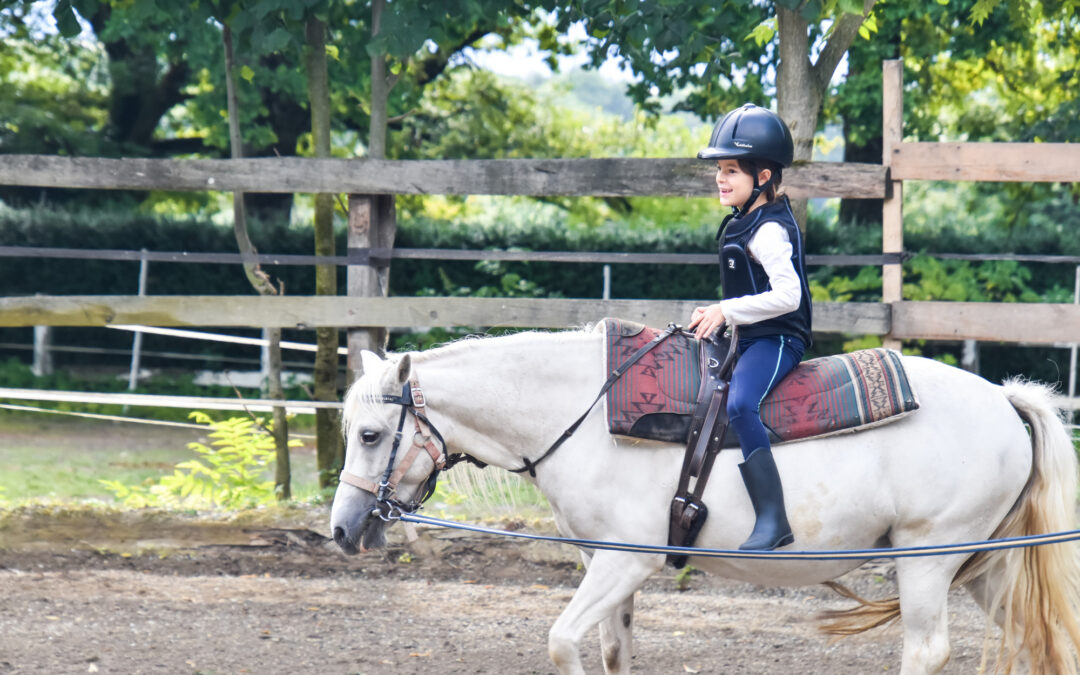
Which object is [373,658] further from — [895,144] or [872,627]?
[895,144]

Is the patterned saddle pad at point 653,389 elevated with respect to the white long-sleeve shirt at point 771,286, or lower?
lower

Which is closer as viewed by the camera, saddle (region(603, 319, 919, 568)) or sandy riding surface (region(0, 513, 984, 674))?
saddle (region(603, 319, 919, 568))

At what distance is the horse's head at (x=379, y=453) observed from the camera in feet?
11.2

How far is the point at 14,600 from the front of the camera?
5.17 meters

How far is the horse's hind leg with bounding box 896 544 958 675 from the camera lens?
3.43 meters

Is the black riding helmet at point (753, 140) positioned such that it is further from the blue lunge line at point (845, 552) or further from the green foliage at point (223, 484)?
the green foliage at point (223, 484)

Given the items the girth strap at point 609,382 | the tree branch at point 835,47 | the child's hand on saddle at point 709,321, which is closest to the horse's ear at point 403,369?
the girth strap at point 609,382

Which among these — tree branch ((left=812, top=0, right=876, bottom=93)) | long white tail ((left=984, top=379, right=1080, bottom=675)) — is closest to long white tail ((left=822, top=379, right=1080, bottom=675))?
long white tail ((left=984, top=379, right=1080, bottom=675))

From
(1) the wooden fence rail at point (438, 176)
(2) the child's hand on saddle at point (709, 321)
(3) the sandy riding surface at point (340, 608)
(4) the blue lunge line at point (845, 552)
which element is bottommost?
(3) the sandy riding surface at point (340, 608)

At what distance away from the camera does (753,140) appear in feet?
11.2

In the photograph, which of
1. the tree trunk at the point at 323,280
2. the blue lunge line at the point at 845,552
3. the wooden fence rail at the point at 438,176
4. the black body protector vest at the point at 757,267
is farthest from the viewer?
the tree trunk at the point at 323,280

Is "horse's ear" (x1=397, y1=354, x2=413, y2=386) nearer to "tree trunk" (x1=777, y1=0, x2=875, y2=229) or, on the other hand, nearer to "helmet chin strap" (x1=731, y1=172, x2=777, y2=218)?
"helmet chin strap" (x1=731, y1=172, x2=777, y2=218)

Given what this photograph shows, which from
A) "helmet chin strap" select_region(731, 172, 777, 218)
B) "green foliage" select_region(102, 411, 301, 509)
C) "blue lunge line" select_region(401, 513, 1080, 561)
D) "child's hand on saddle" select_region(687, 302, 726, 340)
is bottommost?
"green foliage" select_region(102, 411, 301, 509)

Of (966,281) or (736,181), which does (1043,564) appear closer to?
(736,181)
